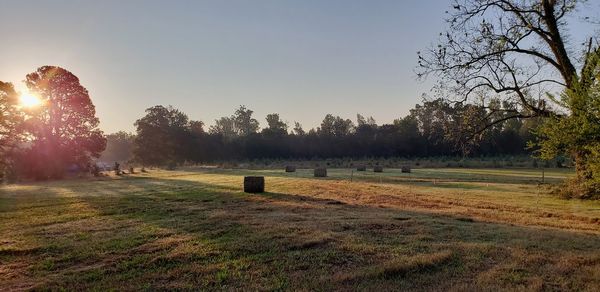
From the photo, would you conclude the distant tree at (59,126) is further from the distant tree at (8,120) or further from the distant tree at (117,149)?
the distant tree at (117,149)

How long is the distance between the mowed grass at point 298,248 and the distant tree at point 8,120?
23.3m

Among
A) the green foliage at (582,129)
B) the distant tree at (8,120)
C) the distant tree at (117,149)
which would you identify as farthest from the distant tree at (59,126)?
the distant tree at (117,149)

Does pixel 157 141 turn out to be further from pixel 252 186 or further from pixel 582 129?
pixel 582 129

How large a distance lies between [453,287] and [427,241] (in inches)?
105

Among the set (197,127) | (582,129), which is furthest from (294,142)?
(582,129)

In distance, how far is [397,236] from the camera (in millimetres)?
8461

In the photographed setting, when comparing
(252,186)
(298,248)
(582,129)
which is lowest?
(298,248)

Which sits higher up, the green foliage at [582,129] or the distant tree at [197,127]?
the distant tree at [197,127]

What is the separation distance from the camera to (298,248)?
7.39 meters

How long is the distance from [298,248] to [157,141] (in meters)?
64.2

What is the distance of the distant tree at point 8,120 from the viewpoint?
105 ft

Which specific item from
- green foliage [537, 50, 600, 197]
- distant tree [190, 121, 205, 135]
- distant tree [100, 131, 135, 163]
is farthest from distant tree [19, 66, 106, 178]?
distant tree [100, 131, 135, 163]

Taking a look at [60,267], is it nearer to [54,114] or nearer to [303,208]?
[303,208]

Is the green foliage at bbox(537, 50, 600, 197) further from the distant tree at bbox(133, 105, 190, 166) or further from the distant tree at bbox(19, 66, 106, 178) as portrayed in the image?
the distant tree at bbox(133, 105, 190, 166)
